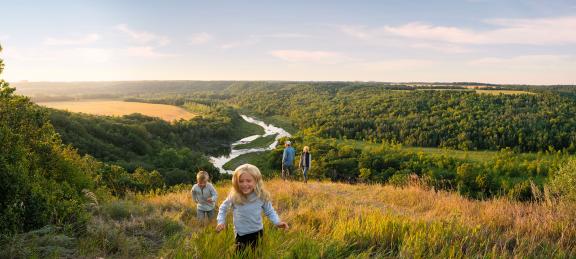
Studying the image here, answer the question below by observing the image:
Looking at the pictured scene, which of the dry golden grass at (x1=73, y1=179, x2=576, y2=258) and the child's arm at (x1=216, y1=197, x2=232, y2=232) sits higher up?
the child's arm at (x1=216, y1=197, x2=232, y2=232)

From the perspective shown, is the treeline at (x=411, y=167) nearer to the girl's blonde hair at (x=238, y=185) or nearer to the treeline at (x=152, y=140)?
the treeline at (x=152, y=140)

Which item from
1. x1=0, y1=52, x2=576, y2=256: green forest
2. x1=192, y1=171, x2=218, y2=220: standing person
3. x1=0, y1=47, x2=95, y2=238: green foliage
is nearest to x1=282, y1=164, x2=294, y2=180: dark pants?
x1=0, y1=52, x2=576, y2=256: green forest

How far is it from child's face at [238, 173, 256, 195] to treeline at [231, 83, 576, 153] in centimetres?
8722

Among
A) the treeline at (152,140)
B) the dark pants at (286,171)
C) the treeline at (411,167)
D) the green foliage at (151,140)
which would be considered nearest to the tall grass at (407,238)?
the dark pants at (286,171)

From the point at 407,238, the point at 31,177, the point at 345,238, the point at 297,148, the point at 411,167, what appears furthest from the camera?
the point at 297,148

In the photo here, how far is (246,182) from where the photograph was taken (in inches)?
143

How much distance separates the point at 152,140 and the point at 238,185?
69578 mm

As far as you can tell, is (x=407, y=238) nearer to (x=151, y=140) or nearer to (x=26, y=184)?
(x=26, y=184)

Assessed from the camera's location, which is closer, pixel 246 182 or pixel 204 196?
pixel 246 182

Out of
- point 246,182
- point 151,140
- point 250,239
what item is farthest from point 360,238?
point 151,140

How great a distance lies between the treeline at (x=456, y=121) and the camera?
84.1 metres

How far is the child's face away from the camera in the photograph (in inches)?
143

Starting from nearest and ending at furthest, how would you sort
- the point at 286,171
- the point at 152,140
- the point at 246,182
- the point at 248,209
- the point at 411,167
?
the point at 246,182 < the point at 248,209 < the point at 286,171 < the point at 411,167 < the point at 152,140

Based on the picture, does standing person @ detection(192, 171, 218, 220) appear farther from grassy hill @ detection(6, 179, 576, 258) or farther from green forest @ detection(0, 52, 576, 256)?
green forest @ detection(0, 52, 576, 256)
